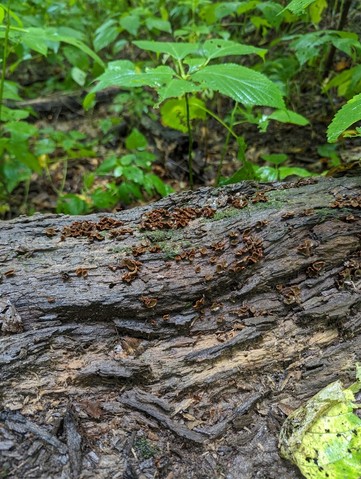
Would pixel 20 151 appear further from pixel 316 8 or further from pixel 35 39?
pixel 316 8

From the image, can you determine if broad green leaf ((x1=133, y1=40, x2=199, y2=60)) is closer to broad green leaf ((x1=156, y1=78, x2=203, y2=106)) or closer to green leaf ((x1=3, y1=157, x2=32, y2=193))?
broad green leaf ((x1=156, y1=78, x2=203, y2=106))

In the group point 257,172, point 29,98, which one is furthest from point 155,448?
point 29,98

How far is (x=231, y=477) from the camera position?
78.5 inches

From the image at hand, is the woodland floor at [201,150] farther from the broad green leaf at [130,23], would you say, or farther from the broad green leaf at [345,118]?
the broad green leaf at [345,118]

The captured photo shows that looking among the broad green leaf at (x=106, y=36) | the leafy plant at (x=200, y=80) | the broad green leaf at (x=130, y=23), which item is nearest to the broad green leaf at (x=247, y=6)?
the broad green leaf at (x=130, y=23)

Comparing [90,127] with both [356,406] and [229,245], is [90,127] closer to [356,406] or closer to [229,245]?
[229,245]

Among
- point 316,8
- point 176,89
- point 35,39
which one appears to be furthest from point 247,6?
point 176,89

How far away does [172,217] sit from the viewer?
2.91 m

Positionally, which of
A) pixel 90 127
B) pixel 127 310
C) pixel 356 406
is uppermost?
pixel 127 310

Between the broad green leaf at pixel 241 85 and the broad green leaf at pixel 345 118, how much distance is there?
53 centimetres

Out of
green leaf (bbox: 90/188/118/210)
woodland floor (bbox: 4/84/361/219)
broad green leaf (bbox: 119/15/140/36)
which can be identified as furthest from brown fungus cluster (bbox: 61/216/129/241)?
broad green leaf (bbox: 119/15/140/36)

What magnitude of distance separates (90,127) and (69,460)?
608cm

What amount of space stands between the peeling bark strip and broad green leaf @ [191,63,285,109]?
2.27ft

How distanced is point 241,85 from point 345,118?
81cm
